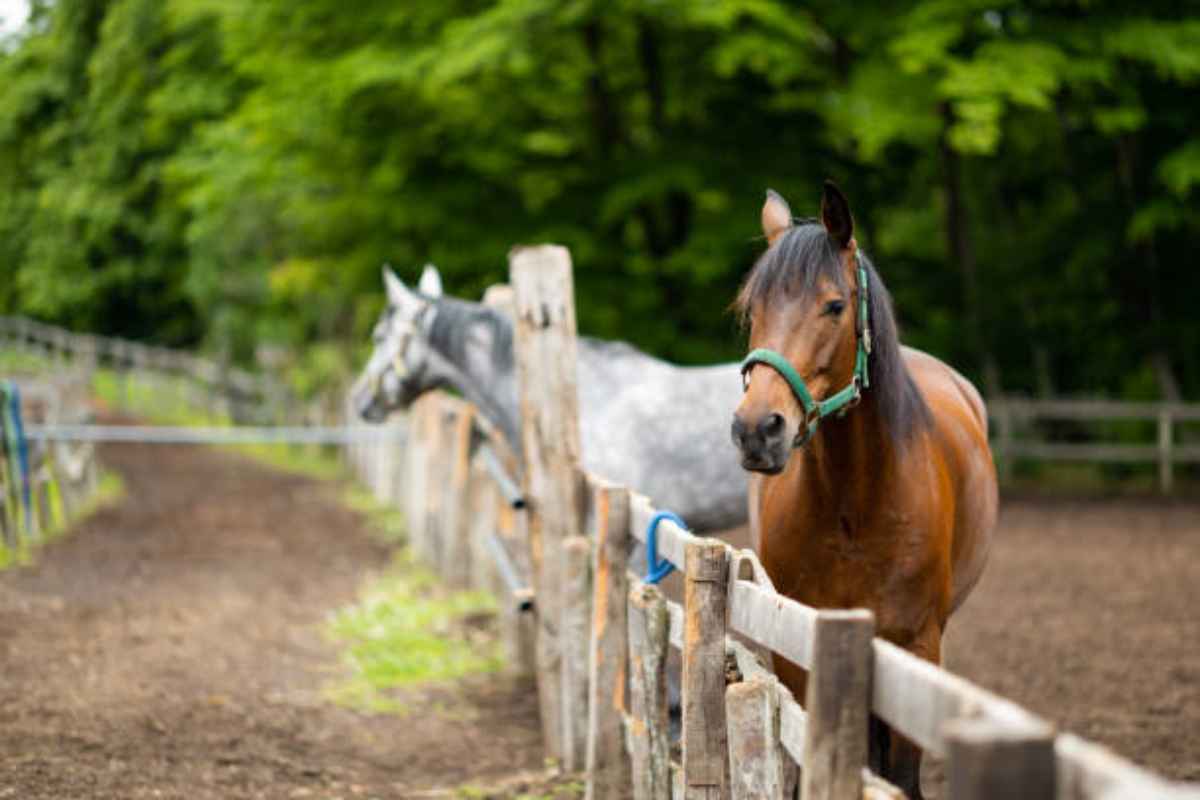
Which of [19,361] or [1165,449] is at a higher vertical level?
[19,361]

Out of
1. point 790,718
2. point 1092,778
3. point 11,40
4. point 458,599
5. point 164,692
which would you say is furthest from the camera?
point 11,40

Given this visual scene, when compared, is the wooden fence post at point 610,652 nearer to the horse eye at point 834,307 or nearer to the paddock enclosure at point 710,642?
the paddock enclosure at point 710,642

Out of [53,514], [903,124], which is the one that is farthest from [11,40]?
[903,124]

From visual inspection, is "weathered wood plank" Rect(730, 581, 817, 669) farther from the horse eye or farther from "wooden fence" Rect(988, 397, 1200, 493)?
"wooden fence" Rect(988, 397, 1200, 493)

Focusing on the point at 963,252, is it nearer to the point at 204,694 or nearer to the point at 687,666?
the point at 204,694

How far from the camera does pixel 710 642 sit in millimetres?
3635

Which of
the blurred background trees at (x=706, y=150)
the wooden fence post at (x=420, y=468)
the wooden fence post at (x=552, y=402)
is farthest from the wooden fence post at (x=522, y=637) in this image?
the wooden fence post at (x=420, y=468)

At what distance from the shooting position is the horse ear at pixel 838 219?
389 cm

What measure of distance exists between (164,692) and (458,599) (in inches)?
128

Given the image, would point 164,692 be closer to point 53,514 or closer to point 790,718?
point 790,718

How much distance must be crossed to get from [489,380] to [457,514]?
2688 mm

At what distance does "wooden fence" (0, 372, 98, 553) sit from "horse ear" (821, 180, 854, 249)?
812 centimetres

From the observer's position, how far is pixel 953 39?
13070mm

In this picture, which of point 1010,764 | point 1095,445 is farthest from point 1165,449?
point 1010,764
